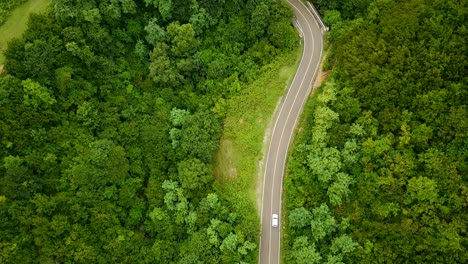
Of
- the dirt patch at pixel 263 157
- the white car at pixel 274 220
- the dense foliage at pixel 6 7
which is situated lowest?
the white car at pixel 274 220

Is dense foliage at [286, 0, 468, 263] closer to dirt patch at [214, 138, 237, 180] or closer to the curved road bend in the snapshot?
the curved road bend

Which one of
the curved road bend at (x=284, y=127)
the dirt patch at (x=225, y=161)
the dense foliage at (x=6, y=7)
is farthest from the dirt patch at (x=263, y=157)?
the dense foliage at (x=6, y=7)

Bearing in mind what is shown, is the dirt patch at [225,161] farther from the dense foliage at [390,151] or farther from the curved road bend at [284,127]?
the dense foliage at [390,151]

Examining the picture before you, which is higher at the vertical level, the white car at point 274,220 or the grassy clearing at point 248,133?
the grassy clearing at point 248,133

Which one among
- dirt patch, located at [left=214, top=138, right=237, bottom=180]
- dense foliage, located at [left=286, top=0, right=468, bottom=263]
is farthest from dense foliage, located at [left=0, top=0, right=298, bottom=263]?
dense foliage, located at [left=286, top=0, right=468, bottom=263]

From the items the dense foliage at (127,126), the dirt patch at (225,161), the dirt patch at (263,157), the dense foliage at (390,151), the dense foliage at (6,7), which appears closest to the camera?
the dense foliage at (390,151)

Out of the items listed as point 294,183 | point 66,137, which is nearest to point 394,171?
point 294,183

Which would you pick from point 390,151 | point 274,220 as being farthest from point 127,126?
point 390,151
